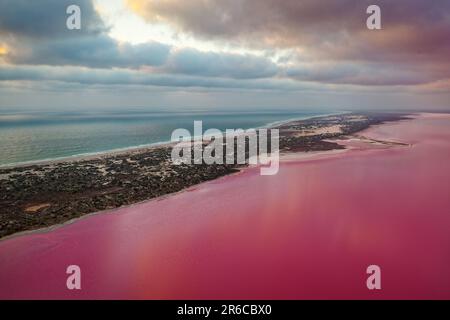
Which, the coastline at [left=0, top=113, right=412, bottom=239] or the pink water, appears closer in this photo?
the pink water

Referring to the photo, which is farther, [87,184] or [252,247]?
[87,184]

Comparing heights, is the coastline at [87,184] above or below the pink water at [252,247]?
above

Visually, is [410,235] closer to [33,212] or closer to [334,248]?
[334,248]

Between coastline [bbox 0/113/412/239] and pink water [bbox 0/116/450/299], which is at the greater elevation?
coastline [bbox 0/113/412/239]

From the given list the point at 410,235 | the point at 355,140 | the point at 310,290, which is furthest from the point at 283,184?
the point at 355,140

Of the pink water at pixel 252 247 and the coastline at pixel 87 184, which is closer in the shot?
the pink water at pixel 252 247
